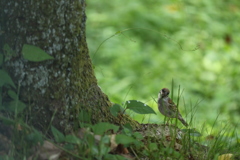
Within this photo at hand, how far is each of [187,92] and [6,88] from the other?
3987 mm

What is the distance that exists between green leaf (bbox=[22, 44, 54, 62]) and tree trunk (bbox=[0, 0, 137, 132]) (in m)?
0.08

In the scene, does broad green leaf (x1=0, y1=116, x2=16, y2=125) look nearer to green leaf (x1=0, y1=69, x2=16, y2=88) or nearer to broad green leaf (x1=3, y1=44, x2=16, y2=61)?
green leaf (x1=0, y1=69, x2=16, y2=88)

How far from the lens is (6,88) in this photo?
242cm

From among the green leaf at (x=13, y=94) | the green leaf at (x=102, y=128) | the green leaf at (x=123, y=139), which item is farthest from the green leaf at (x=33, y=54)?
the green leaf at (x=123, y=139)

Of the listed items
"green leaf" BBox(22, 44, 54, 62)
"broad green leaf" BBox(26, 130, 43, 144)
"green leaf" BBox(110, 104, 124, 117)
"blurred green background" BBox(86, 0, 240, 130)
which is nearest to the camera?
"broad green leaf" BBox(26, 130, 43, 144)

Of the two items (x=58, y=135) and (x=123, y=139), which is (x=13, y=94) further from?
(x=123, y=139)

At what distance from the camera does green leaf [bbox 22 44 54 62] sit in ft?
7.55

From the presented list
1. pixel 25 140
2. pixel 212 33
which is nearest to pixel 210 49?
pixel 212 33

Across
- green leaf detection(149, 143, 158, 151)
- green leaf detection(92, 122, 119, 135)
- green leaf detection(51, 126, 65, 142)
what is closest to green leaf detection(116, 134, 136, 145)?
green leaf detection(92, 122, 119, 135)

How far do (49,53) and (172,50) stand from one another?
4635 millimetres

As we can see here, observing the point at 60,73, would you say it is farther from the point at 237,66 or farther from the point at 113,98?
the point at 237,66

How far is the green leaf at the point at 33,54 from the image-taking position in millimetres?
2301

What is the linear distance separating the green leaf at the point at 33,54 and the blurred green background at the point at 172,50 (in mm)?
3029

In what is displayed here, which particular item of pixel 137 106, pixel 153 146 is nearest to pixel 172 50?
pixel 137 106
